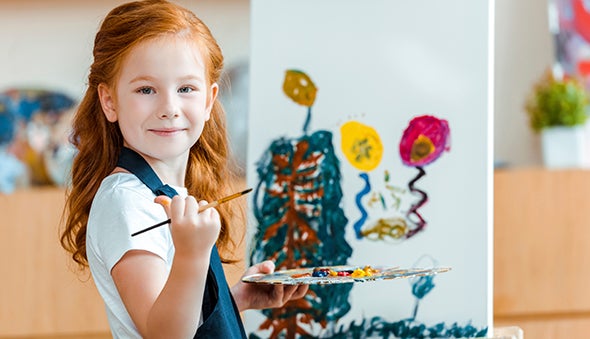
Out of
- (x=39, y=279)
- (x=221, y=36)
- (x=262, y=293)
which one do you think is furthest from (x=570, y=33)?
(x=262, y=293)

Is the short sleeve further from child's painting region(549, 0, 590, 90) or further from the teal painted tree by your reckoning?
child's painting region(549, 0, 590, 90)

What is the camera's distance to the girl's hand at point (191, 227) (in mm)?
928

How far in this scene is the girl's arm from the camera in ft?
3.06

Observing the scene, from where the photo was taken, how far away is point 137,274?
0.98m

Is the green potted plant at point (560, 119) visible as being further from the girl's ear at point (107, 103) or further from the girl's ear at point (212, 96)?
the girl's ear at point (107, 103)

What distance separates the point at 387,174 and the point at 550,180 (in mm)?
1277

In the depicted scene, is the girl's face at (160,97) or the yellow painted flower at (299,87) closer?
the girl's face at (160,97)

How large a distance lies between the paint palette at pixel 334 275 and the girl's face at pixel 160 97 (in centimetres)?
21

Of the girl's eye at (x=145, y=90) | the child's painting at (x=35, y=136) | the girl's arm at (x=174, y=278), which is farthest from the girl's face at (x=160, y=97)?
the child's painting at (x=35, y=136)

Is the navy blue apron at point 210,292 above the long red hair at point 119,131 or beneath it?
beneath

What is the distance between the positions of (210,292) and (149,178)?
150mm

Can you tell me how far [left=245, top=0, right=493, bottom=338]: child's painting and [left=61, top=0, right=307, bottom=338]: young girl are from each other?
282mm

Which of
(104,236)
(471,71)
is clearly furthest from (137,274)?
(471,71)

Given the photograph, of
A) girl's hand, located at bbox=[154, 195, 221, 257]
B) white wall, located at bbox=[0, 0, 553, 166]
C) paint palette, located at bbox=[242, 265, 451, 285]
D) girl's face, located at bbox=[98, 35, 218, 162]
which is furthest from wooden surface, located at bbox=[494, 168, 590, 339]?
girl's hand, located at bbox=[154, 195, 221, 257]
